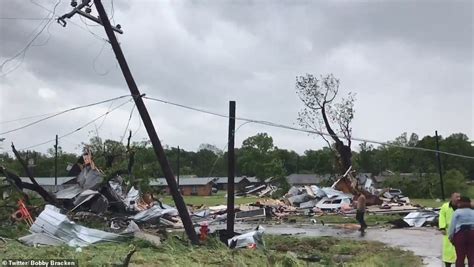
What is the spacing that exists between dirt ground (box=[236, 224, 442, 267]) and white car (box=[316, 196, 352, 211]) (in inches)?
332

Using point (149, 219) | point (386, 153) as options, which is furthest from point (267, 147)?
point (149, 219)

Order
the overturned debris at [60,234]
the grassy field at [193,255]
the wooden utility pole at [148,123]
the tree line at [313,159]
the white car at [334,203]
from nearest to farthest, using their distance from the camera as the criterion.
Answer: the grassy field at [193,255] < the overturned debris at [60,234] < the wooden utility pole at [148,123] < the white car at [334,203] < the tree line at [313,159]

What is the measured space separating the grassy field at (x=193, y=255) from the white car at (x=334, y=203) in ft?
58.6

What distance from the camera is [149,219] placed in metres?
21.2

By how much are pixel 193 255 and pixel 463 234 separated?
5.20 meters

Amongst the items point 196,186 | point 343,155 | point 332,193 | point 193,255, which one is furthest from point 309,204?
point 196,186

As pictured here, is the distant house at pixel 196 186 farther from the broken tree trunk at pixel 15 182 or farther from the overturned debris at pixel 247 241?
the overturned debris at pixel 247 241

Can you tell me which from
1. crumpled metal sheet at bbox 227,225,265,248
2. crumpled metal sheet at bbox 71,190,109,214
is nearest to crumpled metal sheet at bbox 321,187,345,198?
crumpled metal sheet at bbox 71,190,109,214

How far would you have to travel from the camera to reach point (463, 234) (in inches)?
354

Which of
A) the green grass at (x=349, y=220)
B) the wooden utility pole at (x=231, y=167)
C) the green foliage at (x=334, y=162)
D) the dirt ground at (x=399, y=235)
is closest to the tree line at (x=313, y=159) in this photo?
the green foliage at (x=334, y=162)

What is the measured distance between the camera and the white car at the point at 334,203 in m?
32.2

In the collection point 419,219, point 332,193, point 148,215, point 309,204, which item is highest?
point 332,193

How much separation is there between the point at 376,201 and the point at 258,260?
25708 mm

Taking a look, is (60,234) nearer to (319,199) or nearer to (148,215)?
(148,215)
